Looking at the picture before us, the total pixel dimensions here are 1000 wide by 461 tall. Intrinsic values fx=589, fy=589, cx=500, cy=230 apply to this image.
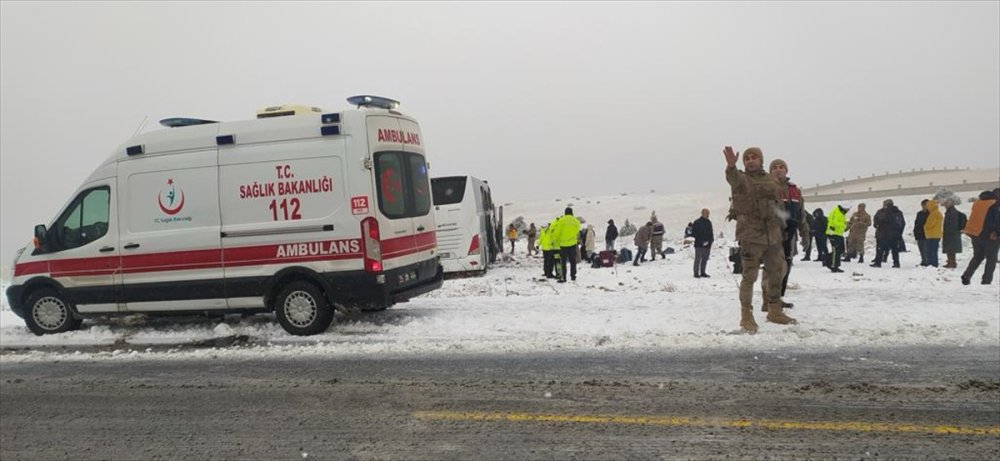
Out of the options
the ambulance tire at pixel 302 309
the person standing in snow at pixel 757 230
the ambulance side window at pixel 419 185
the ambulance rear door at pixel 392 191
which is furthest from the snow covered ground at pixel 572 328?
the ambulance side window at pixel 419 185

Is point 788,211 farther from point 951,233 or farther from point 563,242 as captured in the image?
point 951,233

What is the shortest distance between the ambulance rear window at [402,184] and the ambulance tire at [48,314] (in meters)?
4.92

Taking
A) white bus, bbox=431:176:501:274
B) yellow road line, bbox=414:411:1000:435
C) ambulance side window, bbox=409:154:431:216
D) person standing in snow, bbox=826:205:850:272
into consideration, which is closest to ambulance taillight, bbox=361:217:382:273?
ambulance side window, bbox=409:154:431:216

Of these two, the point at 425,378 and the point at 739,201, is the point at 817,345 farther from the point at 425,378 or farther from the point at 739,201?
the point at 425,378

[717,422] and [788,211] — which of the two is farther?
[788,211]

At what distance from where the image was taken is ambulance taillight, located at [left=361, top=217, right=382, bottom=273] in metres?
7.23

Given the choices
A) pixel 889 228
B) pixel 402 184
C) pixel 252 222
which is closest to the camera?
pixel 252 222

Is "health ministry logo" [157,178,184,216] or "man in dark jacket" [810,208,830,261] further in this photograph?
"man in dark jacket" [810,208,830,261]

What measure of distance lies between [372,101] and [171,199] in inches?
115

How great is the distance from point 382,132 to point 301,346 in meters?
2.83

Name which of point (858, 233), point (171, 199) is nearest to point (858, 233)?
point (858, 233)

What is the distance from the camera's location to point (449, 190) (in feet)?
55.6

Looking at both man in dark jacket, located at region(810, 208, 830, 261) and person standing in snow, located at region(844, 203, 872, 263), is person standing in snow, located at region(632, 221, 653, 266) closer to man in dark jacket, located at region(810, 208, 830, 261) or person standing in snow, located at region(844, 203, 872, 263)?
man in dark jacket, located at region(810, 208, 830, 261)

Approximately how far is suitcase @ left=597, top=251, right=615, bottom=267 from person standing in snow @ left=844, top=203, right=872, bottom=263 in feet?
22.8
